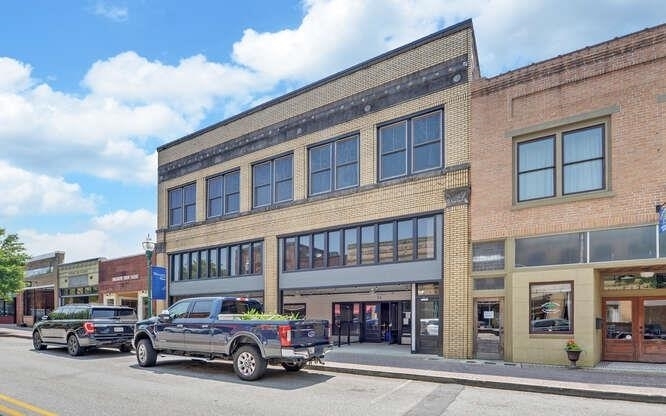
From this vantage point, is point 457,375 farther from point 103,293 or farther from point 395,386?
point 103,293

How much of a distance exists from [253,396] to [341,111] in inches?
464

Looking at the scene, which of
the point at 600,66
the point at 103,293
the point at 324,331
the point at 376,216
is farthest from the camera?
the point at 103,293

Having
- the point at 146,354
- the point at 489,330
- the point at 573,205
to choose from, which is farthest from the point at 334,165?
the point at 146,354

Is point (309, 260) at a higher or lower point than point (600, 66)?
lower

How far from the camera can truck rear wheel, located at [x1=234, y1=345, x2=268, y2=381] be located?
1196 cm

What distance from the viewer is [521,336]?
1461 centimetres

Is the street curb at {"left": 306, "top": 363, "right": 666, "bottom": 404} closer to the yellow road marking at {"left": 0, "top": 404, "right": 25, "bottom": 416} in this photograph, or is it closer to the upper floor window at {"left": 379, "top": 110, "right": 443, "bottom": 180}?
the upper floor window at {"left": 379, "top": 110, "right": 443, "bottom": 180}

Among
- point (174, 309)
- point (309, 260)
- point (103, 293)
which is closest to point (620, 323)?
point (309, 260)

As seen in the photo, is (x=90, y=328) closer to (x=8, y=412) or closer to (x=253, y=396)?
(x=8, y=412)

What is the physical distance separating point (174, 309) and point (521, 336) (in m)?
9.14

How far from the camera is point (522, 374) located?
12391mm

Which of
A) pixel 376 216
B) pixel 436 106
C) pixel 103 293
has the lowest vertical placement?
pixel 103 293

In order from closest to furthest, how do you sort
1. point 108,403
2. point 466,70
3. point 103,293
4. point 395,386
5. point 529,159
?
point 108,403 → point 395,386 → point 529,159 → point 466,70 → point 103,293

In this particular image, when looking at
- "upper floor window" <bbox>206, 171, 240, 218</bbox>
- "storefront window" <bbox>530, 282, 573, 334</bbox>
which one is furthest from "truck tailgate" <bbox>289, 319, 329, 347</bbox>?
"upper floor window" <bbox>206, 171, 240, 218</bbox>
